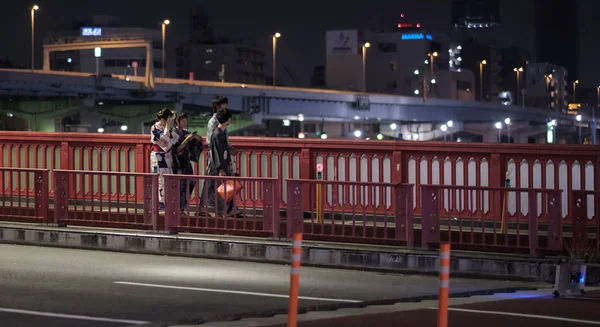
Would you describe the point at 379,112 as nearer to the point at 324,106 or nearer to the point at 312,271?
the point at 324,106

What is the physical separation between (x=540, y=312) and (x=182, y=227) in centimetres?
670

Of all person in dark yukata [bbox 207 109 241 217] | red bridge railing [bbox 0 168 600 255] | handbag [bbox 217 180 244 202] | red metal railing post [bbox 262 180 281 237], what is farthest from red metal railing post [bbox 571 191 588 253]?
person in dark yukata [bbox 207 109 241 217]

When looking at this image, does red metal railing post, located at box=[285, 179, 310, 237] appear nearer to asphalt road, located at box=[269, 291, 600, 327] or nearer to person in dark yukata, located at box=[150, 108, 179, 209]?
person in dark yukata, located at box=[150, 108, 179, 209]

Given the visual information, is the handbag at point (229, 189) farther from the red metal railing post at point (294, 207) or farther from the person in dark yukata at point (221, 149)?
the person in dark yukata at point (221, 149)

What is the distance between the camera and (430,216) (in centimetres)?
1517

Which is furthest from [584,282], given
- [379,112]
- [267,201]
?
[379,112]

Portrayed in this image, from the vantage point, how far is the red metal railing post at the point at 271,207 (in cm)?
1611

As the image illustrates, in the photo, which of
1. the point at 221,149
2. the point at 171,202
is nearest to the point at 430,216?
the point at 171,202

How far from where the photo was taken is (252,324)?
1050cm

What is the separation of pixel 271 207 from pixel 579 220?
4218 mm

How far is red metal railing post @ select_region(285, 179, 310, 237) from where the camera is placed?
52.1ft

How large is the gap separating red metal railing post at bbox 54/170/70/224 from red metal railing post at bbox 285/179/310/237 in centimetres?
368

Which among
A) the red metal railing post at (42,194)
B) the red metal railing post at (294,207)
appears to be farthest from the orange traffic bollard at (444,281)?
the red metal railing post at (42,194)

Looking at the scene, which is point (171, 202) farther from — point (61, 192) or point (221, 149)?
point (61, 192)
